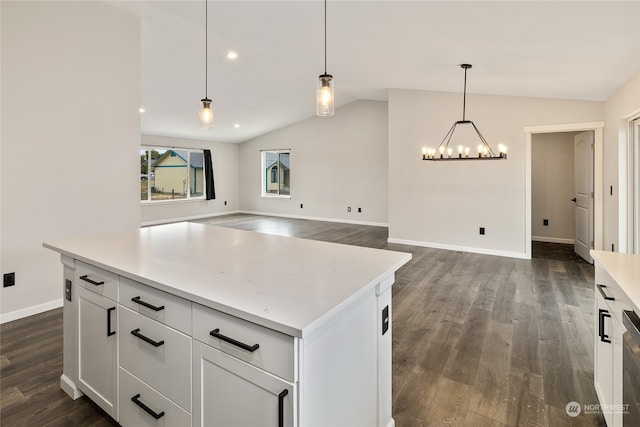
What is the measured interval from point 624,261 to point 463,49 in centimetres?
256

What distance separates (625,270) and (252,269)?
1599 millimetres

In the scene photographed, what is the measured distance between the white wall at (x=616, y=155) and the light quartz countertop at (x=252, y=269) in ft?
11.9

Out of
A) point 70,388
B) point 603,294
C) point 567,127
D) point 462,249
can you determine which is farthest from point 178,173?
point 603,294

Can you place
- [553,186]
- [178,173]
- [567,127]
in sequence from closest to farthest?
[567,127] → [553,186] → [178,173]

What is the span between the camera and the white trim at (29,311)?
2998mm

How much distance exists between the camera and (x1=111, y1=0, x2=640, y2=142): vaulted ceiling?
8.48ft

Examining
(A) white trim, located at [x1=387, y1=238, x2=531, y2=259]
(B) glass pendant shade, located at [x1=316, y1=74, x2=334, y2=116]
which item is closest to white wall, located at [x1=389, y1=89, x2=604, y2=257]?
(A) white trim, located at [x1=387, y1=238, x2=531, y2=259]

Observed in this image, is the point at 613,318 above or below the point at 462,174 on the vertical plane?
below

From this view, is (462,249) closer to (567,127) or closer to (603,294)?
(567,127)

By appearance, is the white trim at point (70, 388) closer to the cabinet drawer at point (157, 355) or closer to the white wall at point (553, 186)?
the cabinet drawer at point (157, 355)

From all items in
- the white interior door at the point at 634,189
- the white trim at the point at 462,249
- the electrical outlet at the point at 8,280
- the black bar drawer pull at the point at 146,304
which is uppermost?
the white interior door at the point at 634,189

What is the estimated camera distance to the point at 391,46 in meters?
3.73

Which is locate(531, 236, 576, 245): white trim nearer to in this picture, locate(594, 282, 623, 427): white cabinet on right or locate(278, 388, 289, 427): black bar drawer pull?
locate(594, 282, 623, 427): white cabinet on right

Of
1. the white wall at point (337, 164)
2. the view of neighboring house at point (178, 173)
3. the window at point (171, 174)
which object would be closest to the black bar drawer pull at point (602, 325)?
the white wall at point (337, 164)
